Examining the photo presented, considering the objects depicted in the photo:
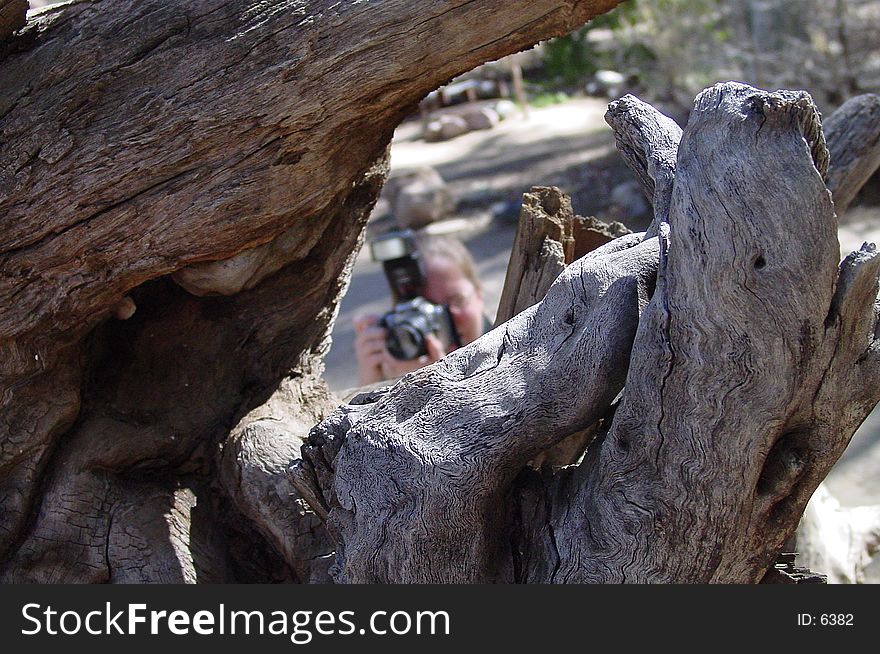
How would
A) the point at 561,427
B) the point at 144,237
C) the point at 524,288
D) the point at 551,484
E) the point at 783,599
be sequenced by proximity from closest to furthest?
the point at 783,599, the point at 561,427, the point at 551,484, the point at 144,237, the point at 524,288

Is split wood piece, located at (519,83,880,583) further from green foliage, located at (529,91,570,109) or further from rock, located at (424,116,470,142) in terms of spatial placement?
green foliage, located at (529,91,570,109)

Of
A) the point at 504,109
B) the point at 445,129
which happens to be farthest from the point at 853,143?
the point at 504,109

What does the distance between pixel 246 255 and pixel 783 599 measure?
1.34 metres

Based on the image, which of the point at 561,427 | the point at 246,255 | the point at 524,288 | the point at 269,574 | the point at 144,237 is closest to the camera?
the point at 561,427

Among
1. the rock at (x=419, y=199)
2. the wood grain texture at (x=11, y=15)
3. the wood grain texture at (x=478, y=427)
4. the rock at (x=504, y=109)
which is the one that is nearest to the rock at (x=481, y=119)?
the rock at (x=504, y=109)

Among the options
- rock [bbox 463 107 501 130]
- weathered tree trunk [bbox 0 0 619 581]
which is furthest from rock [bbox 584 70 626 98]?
weathered tree trunk [bbox 0 0 619 581]

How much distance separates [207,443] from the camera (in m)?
2.53

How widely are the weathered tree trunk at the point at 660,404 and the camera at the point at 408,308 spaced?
1308mm

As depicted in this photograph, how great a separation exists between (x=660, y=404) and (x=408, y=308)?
5.86ft

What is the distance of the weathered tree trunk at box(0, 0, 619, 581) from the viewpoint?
1987 millimetres

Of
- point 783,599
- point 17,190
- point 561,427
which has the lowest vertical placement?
point 783,599

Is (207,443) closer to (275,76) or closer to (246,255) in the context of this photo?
(246,255)

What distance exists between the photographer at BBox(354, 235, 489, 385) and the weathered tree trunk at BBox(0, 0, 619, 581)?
1046mm

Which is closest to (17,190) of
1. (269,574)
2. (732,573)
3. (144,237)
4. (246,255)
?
(144,237)
